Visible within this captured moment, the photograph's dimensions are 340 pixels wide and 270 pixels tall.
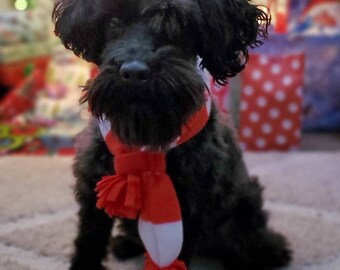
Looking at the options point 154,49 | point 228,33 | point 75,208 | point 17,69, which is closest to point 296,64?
point 75,208

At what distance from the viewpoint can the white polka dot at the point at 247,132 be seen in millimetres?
2426

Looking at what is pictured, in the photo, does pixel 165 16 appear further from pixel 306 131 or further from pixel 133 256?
pixel 306 131

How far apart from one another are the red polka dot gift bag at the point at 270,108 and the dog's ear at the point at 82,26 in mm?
1349

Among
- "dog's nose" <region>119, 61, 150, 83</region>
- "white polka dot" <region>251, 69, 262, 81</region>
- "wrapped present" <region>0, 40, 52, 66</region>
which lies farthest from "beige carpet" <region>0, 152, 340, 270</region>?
"wrapped present" <region>0, 40, 52, 66</region>

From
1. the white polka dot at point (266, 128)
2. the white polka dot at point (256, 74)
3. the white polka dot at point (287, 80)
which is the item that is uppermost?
the white polka dot at point (256, 74)

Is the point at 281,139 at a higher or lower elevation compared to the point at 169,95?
lower

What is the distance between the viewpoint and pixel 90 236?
50.8 inches

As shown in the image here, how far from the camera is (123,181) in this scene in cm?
115

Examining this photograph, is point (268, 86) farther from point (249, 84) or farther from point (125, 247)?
point (125, 247)

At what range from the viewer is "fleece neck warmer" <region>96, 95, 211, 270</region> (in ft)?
3.75

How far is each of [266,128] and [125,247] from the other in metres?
1.14

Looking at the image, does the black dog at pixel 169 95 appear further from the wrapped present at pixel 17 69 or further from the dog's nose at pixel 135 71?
the wrapped present at pixel 17 69

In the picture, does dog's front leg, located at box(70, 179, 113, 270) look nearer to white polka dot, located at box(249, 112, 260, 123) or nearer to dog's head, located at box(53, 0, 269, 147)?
dog's head, located at box(53, 0, 269, 147)

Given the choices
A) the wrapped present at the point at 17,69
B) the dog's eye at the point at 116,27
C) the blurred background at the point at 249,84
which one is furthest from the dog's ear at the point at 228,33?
the wrapped present at the point at 17,69
